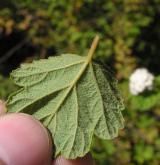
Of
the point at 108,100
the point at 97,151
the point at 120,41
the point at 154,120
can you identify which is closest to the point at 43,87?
the point at 108,100

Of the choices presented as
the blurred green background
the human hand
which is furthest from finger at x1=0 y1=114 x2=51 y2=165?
the blurred green background

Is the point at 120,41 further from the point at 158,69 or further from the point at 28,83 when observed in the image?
the point at 28,83

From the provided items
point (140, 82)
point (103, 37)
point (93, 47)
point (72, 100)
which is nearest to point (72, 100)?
point (72, 100)

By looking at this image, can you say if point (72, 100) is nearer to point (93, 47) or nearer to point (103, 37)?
point (93, 47)

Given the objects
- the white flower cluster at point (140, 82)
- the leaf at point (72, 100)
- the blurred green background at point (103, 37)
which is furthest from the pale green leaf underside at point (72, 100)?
the blurred green background at point (103, 37)

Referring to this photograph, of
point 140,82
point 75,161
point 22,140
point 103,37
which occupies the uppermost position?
point 22,140

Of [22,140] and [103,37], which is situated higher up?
[22,140]

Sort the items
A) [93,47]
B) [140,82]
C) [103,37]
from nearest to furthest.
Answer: [93,47], [140,82], [103,37]
